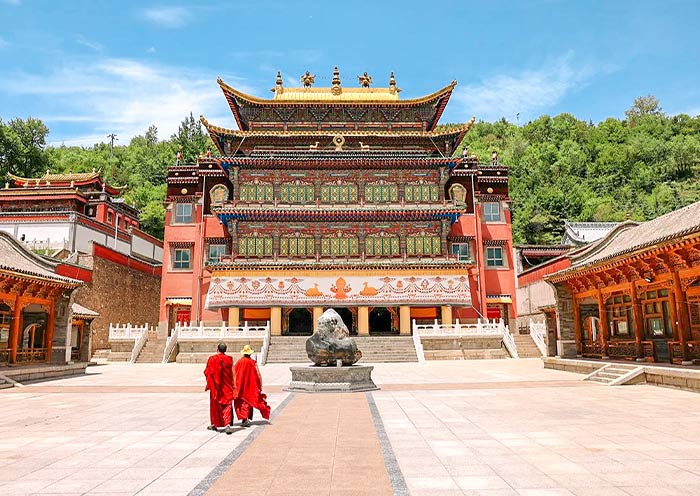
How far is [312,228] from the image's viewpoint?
35.4 metres

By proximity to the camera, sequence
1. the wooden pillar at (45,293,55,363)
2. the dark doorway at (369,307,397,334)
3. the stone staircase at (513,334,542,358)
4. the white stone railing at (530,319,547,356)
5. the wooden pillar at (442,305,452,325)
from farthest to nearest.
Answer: the dark doorway at (369,307,397,334) < the wooden pillar at (442,305,452,325) < the stone staircase at (513,334,542,358) < the white stone railing at (530,319,547,356) < the wooden pillar at (45,293,55,363)

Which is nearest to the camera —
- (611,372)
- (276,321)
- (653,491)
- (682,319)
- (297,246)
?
(653,491)

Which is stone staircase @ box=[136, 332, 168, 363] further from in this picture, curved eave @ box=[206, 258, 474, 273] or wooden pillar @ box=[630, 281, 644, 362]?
wooden pillar @ box=[630, 281, 644, 362]

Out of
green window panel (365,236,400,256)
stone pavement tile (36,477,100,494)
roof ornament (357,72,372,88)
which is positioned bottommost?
stone pavement tile (36,477,100,494)

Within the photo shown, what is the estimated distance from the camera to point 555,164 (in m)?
67.1

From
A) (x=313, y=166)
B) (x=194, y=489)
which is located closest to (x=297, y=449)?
(x=194, y=489)

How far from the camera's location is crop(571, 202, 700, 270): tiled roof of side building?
45.4ft

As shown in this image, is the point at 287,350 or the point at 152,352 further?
the point at 152,352

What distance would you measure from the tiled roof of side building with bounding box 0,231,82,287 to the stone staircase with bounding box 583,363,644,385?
18.6 metres

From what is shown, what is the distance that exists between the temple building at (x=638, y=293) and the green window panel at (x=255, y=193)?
20820mm

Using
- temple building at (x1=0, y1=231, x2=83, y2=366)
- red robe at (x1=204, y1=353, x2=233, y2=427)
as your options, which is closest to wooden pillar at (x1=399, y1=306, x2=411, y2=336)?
temple building at (x1=0, y1=231, x2=83, y2=366)

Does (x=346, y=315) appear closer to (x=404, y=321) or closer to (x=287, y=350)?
(x=404, y=321)

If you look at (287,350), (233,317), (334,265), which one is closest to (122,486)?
(287,350)

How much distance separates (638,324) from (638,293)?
40.3 inches
